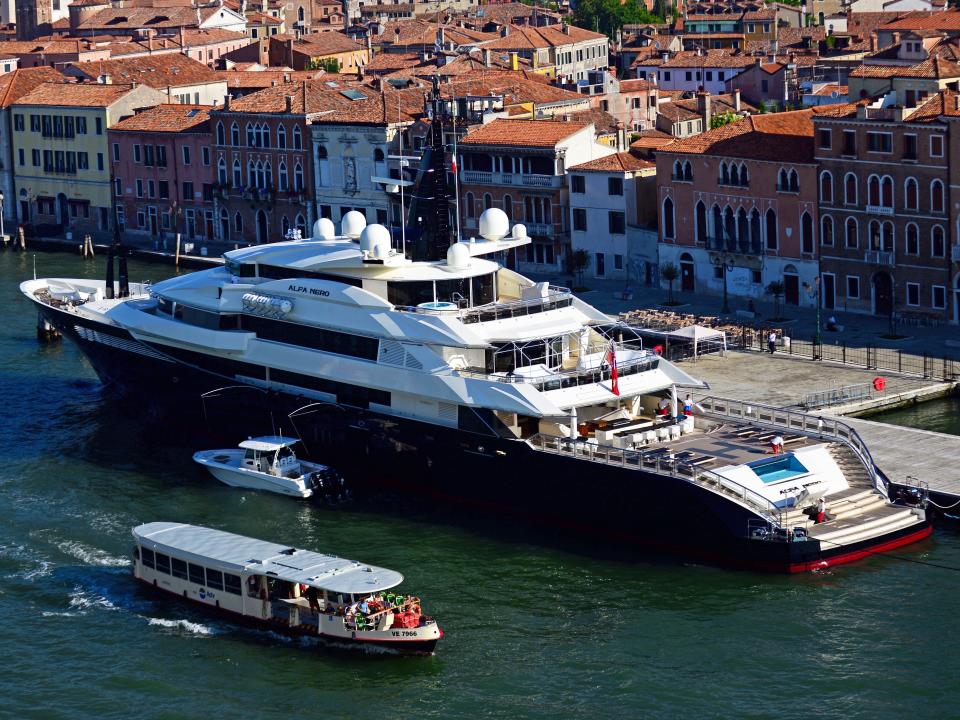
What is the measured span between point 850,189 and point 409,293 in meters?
22.0

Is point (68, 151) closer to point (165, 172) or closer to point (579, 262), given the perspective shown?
point (165, 172)

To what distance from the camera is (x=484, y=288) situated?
54.3 metres

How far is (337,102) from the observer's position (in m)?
91.9

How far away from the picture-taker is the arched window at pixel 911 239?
67812 millimetres

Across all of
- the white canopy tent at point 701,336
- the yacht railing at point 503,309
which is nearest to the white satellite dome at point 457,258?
the yacht railing at point 503,309

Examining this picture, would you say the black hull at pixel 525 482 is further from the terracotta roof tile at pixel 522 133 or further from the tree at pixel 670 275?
the terracotta roof tile at pixel 522 133

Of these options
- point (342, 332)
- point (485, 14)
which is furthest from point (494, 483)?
point (485, 14)

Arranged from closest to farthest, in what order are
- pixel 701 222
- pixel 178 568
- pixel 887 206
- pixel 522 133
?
1. pixel 178 568
2. pixel 887 206
3. pixel 701 222
4. pixel 522 133

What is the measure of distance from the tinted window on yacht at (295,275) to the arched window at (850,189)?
2235 cm

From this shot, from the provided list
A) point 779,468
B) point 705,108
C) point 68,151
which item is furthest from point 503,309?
point 68,151

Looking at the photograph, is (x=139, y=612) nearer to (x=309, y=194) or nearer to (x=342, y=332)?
(x=342, y=332)

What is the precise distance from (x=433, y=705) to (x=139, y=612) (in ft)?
28.0

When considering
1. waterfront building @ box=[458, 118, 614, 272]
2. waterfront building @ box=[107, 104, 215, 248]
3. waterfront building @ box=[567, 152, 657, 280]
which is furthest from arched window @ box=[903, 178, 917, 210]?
waterfront building @ box=[107, 104, 215, 248]

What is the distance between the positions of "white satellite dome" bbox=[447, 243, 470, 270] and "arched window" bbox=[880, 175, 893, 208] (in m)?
20.1
